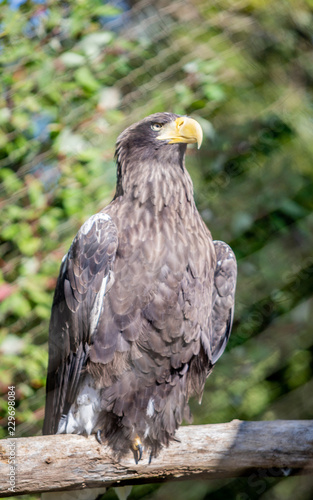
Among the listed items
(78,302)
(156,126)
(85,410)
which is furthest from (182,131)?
(85,410)

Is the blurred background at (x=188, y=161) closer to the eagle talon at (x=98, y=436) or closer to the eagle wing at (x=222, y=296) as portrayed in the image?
the eagle wing at (x=222, y=296)

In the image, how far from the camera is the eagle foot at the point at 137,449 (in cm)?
196

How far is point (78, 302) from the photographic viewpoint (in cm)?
201

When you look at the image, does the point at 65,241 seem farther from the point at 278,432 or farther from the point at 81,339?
the point at 278,432

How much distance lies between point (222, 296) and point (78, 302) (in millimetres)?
577

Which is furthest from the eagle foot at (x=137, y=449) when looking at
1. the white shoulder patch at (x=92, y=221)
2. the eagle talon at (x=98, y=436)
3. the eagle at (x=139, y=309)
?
the white shoulder patch at (x=92, y=221)

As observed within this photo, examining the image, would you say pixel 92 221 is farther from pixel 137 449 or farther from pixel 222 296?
pixel 137 449

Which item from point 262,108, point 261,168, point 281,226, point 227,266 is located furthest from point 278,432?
point 262,108

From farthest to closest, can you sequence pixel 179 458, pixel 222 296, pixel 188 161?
pixel 188 161
pixel 222 296
pixel 179 458

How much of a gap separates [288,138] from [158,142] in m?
0.65

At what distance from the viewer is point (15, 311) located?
8.50ft

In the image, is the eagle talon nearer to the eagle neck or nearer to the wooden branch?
the wooden branch

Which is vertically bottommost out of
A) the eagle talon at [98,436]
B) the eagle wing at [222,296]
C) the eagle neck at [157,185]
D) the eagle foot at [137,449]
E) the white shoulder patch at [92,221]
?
the eagle foot at [137,449]

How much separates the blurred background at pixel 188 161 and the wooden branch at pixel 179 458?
77 cm
